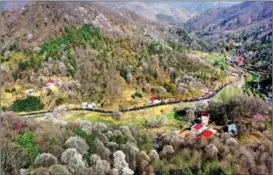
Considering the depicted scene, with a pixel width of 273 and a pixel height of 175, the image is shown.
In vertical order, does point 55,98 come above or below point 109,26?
below

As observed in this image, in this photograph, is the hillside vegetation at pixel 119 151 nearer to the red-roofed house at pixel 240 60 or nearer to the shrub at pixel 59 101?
the shrub at pixel 59 101

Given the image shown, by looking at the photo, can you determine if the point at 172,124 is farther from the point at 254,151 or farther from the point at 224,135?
the point at 254,151

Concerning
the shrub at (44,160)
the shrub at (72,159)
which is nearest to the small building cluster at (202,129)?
the shrub at (72,159)

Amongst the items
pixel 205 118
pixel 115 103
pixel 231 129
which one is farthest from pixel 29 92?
pixel 231 129

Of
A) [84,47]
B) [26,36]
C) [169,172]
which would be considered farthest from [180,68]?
[169,172]

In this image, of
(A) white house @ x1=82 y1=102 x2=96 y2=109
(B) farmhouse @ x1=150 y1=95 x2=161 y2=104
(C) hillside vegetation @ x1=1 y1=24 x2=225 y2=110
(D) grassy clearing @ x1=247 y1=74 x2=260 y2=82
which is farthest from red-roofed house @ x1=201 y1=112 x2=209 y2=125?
(D) grassy clearing @ x1=247 y1=74 x2=260 y2=82

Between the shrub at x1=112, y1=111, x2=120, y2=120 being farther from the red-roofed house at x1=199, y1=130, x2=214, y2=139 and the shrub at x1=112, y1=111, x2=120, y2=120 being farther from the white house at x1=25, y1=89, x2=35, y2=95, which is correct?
the red-roofed house at x1=199, y1=130, x2=214, y2=139

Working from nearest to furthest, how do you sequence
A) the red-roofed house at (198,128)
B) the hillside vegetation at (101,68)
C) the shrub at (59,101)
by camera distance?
the red-roofed house at (198,128)
the shrub at (59,101)
the hillside vegetation at (101,68)
